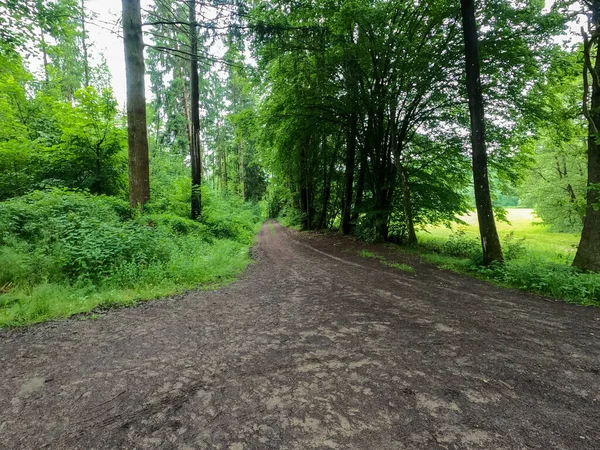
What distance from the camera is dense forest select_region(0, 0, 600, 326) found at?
537 centimetres

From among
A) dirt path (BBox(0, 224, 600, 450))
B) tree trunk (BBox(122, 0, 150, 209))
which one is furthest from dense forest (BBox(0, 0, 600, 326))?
dirt path (BBox(0, 224, 600, 450))

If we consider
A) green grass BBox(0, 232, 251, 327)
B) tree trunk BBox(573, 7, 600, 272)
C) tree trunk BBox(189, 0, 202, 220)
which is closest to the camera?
green grass BBox(0, 232, 251, 327)

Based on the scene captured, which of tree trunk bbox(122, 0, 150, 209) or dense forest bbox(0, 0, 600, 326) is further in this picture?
tree trunk bbox(122, 0, 150, 209)

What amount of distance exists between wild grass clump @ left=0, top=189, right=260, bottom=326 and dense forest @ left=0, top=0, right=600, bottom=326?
1.4 inches

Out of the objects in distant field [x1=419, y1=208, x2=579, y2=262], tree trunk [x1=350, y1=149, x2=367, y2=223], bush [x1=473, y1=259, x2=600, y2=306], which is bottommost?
distant field [x1=419, y1=208, x2=579, y2=262]

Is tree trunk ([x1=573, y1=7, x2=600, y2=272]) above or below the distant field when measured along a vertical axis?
above

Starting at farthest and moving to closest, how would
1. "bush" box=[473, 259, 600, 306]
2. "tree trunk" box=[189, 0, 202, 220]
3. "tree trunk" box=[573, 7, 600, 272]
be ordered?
"tree trunk" box=[189, 0, 202, 220] → "tree trunk" box=[573, 7, 600, 272] → "bush" box=[473, 259, 600, 306]

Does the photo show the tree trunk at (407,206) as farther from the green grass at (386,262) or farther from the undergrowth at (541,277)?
the undergrowth at (541,277)

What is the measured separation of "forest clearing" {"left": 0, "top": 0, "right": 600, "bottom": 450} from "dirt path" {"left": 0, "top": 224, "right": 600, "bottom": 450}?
21mm

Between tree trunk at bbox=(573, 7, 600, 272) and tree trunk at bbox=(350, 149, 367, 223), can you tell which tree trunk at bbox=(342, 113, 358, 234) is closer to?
tree trunk at bbox=(350, 149, 367, 223)

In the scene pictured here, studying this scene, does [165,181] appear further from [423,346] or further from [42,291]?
Answer: [423,346]

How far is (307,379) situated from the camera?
7.51 ft

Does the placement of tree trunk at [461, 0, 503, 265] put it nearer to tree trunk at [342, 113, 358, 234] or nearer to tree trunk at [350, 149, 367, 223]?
tree trunk at [350, 149, 367, 223]

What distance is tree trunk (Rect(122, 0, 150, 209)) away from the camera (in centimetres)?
657
